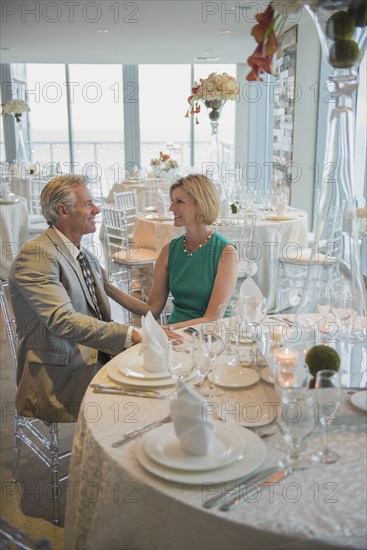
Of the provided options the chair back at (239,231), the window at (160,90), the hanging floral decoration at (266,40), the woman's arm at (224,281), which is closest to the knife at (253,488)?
the hanging floral decoration at (266,40)

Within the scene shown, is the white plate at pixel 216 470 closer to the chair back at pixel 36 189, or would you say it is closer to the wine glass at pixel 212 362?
the wine glass at pixel 212 362

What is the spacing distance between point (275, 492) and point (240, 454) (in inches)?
4.9

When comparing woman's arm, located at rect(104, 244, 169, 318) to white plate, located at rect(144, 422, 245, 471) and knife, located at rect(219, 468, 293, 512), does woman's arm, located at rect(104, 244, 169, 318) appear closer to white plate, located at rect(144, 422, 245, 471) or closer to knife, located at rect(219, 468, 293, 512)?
white plate, located at rect(144, 422, 245, 471)

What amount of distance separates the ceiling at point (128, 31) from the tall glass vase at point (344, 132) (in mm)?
5176

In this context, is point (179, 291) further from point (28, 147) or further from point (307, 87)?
point (28, 147)

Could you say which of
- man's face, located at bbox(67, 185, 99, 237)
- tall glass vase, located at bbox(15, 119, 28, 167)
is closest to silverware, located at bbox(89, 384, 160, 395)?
man's face, located at bbox(67, 185, 99, 237)

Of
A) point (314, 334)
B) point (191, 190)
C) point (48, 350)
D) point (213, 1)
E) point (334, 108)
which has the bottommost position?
point (48, 350)

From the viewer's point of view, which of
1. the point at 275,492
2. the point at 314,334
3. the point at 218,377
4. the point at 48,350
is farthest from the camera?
the point at 48,350

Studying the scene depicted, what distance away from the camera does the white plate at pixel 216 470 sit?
136cm

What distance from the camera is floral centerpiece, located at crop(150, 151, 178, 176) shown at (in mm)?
9156

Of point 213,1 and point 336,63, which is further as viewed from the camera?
point 213,1

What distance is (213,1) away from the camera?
21.4 ft

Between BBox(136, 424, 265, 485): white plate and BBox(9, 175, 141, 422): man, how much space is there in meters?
0.91

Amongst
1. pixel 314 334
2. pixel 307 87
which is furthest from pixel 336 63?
pixel 307 87
